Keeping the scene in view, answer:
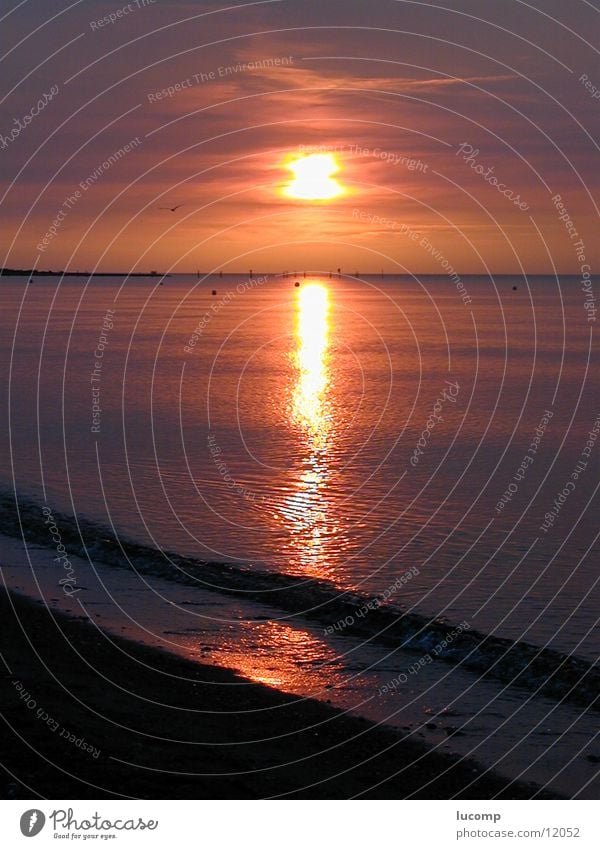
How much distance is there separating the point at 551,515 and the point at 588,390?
23070 millimetres

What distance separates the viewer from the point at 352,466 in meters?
28.0

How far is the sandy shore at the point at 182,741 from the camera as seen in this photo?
10.1 metres

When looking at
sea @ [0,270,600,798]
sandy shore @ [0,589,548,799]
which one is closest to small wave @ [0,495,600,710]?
sea @ [0,270,600,798]

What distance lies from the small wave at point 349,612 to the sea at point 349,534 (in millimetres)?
52

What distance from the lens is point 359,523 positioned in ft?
73.1

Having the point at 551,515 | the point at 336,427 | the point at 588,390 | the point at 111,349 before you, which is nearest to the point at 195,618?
the point at 551,515

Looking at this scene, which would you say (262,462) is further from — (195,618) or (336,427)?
(195,618)

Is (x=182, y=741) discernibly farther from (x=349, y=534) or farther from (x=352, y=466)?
(x=352, y=466)

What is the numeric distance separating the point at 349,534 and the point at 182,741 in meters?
10.5

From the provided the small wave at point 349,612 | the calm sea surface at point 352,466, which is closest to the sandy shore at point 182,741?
the small wave at point 349,612

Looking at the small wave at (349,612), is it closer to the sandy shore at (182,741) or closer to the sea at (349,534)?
the sea at (349,534)

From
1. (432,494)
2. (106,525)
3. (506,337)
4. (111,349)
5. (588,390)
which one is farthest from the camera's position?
(506,337)

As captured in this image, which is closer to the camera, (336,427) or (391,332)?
(336,427)

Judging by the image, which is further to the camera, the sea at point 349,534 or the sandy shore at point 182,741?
the sea at point 349,534
